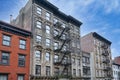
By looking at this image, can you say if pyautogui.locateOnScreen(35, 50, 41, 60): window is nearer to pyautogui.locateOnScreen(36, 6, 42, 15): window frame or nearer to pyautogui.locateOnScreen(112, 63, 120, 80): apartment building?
pyautogui.locateOnScreen(36, 6, 42, 15): window frame

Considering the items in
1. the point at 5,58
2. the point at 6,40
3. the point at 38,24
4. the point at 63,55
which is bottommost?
the point at 5,58

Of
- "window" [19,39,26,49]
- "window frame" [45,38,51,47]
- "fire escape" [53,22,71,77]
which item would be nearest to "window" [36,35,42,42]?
"window frame" [45,38,51,47]

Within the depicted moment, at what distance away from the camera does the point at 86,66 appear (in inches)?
1818

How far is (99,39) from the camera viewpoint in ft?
187

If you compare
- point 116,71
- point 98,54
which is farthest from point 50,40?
point 116,71

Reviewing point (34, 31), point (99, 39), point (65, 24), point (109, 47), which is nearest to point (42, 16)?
point (34, 31)

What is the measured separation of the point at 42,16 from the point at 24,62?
11.4 meters

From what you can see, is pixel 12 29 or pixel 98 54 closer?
pixel 12 29

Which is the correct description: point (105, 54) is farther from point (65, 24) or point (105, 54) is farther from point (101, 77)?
point (65, 24)

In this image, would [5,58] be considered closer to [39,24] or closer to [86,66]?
[39,24]

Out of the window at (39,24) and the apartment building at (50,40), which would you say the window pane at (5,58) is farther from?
the window at (39,24)

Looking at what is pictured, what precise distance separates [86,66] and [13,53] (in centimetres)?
2509

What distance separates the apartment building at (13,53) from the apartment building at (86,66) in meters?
19.4

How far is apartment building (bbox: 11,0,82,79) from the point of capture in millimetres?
31875
